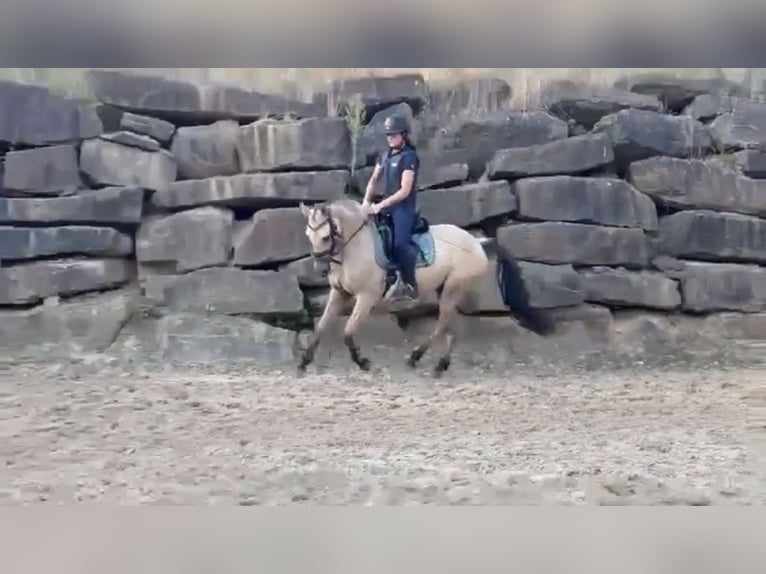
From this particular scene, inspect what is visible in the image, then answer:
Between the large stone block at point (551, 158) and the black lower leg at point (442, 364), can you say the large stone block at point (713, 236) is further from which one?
the black lower leg at point (442, 364)

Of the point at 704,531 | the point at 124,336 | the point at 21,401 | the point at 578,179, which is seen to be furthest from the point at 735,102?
the point at 21,401

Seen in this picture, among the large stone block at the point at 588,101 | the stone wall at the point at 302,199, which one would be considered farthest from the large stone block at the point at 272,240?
the large stone block at the point at 588,101

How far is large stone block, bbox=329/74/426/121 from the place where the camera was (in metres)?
1.83

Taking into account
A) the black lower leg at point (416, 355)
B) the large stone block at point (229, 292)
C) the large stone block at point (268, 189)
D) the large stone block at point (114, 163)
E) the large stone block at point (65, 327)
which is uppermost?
the large stone block at point (114, 163)

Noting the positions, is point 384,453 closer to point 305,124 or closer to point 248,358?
point 248,358

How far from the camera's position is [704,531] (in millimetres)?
1688

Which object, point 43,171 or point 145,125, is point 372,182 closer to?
point 145,125

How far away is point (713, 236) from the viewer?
6.42 feet

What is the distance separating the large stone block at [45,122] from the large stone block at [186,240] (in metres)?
0.25

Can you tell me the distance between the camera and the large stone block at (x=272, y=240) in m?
1.95

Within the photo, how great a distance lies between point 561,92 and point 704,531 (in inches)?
38.0

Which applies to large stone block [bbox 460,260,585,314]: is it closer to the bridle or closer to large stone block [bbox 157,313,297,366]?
the bridle

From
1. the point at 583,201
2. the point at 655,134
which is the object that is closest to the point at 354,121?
the point at 583,201

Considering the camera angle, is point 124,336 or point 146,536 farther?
point 124,336
